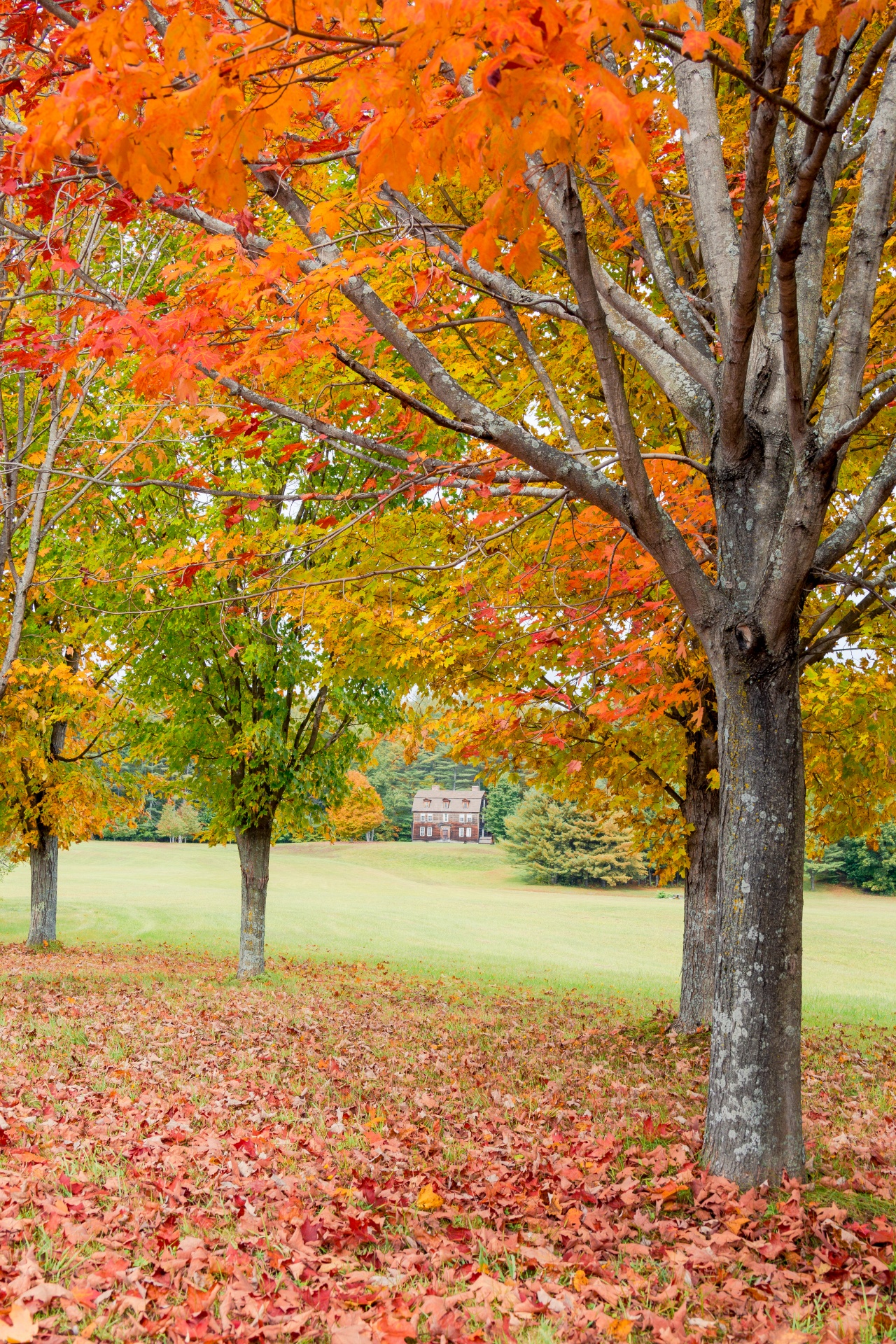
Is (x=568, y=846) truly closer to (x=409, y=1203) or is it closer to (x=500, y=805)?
(x=500, y=805)

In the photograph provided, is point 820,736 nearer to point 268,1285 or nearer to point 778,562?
point 778,562

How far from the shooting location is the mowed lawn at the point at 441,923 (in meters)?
19.1

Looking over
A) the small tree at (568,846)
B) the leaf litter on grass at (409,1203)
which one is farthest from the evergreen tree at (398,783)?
the leaf litter on grass at (409,1203)

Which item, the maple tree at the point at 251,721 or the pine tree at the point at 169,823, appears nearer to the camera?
the maple tree at the point at 251,721

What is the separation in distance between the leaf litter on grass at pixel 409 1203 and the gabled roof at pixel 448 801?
257ft

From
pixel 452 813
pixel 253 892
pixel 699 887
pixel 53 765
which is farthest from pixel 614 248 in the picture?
pixel 452 813

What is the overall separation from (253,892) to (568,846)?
45777mm

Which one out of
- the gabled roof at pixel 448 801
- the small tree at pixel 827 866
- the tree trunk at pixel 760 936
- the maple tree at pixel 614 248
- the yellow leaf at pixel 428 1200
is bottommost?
the small tree at pixel 827 866

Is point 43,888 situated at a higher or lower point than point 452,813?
higher

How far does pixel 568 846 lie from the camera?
56781mm

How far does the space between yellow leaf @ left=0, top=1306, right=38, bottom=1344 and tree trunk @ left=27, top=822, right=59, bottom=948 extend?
14706 millimetres

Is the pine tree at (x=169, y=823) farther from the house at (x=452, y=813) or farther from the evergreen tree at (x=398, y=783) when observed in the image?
the house at (x=452, y=813)

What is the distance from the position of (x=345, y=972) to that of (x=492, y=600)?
35.5 feet

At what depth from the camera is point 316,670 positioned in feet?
39.3
